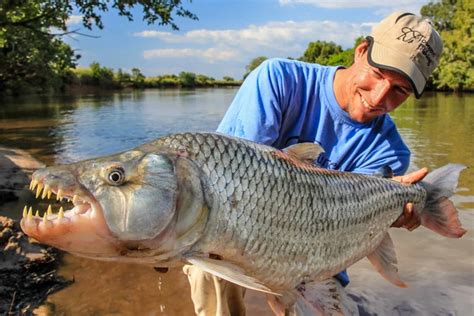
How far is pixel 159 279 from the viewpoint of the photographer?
4.81m

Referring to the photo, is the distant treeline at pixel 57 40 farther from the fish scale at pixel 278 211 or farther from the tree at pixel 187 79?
the tree at pixel 187 79

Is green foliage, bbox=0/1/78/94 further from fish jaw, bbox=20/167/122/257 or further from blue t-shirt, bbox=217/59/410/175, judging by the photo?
fish jaw, bbox=20/167/122/257

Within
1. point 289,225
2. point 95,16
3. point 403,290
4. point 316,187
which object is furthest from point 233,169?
point 95,16

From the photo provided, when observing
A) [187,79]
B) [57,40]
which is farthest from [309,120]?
[187,79]

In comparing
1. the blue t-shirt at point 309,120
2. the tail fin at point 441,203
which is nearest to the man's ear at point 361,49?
the blue t-shirt at point 309,120

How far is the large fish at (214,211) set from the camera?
1690mm

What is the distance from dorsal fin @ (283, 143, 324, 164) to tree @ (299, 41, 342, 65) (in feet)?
307

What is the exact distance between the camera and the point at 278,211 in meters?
2.11

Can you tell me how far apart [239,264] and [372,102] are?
1.50m

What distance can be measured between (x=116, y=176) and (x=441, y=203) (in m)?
2.22

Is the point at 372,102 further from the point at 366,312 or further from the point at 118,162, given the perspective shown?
the point at 366,312

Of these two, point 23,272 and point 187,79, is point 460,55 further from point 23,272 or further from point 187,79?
point 187,79

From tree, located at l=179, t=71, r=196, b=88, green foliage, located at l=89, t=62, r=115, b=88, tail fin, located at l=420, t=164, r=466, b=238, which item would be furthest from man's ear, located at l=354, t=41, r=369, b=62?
tree, located at l=179, t=71, r=196, b=88

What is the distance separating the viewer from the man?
9.50 feet
